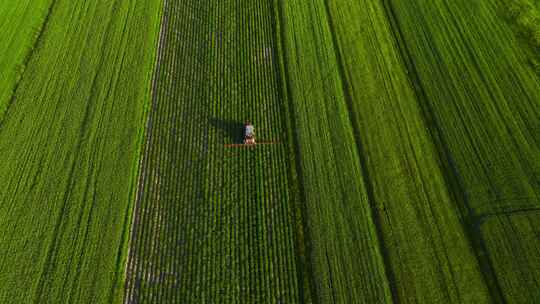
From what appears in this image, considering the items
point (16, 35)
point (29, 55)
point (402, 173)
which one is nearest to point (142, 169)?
point (29, 55)

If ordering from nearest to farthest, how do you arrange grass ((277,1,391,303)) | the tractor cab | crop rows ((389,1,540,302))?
grass ((277,1,391,303)) < crop rows ((389,1,540,302)) < the tractor cab

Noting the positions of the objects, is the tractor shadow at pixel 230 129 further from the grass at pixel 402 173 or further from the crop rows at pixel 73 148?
the grass at pixel 402 173

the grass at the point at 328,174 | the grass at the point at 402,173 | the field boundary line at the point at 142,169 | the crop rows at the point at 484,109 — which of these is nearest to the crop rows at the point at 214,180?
the field boundary line at the point at 142,169

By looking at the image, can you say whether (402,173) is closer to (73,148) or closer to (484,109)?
(484,109)

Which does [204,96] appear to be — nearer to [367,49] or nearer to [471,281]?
[367,49]

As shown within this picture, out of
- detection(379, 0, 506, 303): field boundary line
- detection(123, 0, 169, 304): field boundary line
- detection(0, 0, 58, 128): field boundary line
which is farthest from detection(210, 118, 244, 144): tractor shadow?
detection(0, 0, 58, 128): field boundary line

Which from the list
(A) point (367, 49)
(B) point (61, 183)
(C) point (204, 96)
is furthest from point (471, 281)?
(B) point (61, 183)

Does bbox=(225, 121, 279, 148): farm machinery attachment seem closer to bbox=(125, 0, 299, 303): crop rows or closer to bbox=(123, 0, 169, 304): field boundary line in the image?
bbox=(125, 0, 299, 303): crop rows
